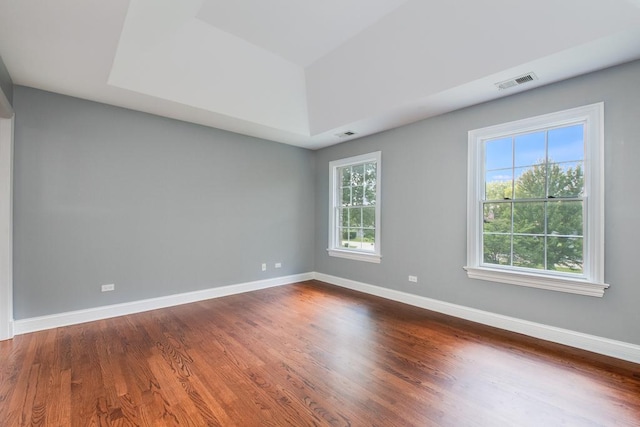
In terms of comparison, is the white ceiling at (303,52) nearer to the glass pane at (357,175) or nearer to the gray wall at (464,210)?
the gray wall at (464,210)

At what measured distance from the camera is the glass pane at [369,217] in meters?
4.75

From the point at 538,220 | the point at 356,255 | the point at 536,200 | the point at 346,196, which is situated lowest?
the point at 356,255

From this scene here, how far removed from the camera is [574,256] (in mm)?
2799

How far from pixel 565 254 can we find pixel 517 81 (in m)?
1.84

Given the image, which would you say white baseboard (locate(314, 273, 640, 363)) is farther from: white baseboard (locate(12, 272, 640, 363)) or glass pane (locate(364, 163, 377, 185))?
glass pane (locate(364, 163, 377, 185))

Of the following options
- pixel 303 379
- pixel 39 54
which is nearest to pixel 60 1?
pixel 39 54

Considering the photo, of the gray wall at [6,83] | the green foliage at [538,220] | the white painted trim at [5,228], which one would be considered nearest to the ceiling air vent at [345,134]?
the green foliage at [538,220]

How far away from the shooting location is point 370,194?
482 cm

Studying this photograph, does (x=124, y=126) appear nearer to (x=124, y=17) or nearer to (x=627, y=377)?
(x=124, y=17)

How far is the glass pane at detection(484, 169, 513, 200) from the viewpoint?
3254 millimetres

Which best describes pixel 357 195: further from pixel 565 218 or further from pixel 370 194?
pixel 565 218

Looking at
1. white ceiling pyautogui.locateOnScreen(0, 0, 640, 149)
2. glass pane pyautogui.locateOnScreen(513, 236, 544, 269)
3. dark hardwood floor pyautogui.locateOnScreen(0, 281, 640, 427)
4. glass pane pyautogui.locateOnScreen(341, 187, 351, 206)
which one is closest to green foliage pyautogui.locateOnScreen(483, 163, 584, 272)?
glass pane pyautogui.locateOnScreen(513, 236, 544, 269)

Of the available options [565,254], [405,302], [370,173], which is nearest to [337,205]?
[370,173]

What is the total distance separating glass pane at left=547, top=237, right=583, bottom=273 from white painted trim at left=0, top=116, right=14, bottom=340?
5573 mm
